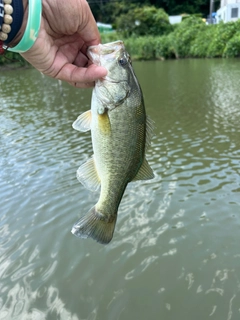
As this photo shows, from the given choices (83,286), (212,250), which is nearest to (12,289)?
(83,286)

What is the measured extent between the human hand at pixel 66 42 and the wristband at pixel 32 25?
7 centimetres

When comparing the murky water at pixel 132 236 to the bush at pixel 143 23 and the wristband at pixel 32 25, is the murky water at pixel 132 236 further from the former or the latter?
the bush at pixel 143 23

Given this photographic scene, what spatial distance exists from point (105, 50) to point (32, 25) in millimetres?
465

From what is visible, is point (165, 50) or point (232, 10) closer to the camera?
point (165, 50)

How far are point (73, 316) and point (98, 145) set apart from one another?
235 cm

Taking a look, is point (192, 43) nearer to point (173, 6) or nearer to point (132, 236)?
point (173, 6)

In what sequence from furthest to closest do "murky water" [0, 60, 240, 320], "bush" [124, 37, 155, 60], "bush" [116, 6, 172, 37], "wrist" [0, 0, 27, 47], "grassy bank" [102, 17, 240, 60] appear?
"bush" [116, 6, 172, 37]
"bush" [124, 37, 155, 60]
"grassy bank" [102, 17, 240, 60]
"murky water" [0, 60, 240, 320]
"wrist" [0, 0, 27, 47]

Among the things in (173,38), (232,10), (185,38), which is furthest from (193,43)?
(232,10)

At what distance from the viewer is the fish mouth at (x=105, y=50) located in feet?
6.95

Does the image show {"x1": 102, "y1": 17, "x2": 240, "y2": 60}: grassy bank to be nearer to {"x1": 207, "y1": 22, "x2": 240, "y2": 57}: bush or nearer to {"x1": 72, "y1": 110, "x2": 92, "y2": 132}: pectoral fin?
{"x1": 207, "y1": 22, "x2": 240, "y2": 57}: bush

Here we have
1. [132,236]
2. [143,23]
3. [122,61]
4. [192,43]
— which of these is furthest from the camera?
[143,23]

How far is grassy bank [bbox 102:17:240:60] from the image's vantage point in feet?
98.0

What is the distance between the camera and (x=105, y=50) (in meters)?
2.13

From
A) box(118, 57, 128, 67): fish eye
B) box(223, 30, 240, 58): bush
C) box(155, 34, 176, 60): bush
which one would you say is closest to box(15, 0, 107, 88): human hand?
box(118, 57, 128, 67): fish eye
